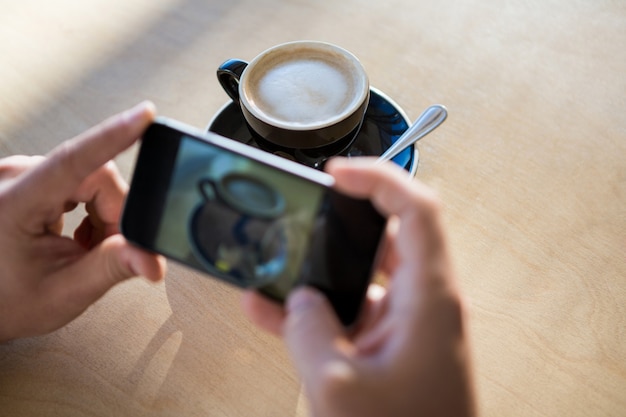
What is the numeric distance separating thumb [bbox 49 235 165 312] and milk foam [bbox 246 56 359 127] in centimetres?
23

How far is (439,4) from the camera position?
32.4 inches

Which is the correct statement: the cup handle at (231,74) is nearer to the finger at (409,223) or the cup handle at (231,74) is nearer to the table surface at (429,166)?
the table surface at (429,166)

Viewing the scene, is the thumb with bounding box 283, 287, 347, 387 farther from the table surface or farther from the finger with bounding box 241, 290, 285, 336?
the table surface

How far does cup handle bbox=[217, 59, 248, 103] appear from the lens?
66 centimetres

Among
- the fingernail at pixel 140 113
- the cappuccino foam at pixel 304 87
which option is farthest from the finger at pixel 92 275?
the cappuccino foam at pixel 304 87

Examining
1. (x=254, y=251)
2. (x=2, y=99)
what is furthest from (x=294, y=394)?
(x=2, y=99)

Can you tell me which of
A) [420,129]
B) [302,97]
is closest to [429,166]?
[420,129]

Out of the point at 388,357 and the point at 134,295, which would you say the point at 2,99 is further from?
the point at 388,357

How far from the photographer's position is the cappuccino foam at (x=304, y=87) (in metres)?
→ 0.64

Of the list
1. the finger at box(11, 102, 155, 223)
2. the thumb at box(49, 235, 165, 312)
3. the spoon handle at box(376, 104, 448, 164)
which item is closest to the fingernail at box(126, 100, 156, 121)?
the finger at box(11, 102, 155, 223)

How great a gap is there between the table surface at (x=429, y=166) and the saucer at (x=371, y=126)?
0.05 m

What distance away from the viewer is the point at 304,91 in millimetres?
665

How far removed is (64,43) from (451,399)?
759 mm

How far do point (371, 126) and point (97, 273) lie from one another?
0.37 meters
